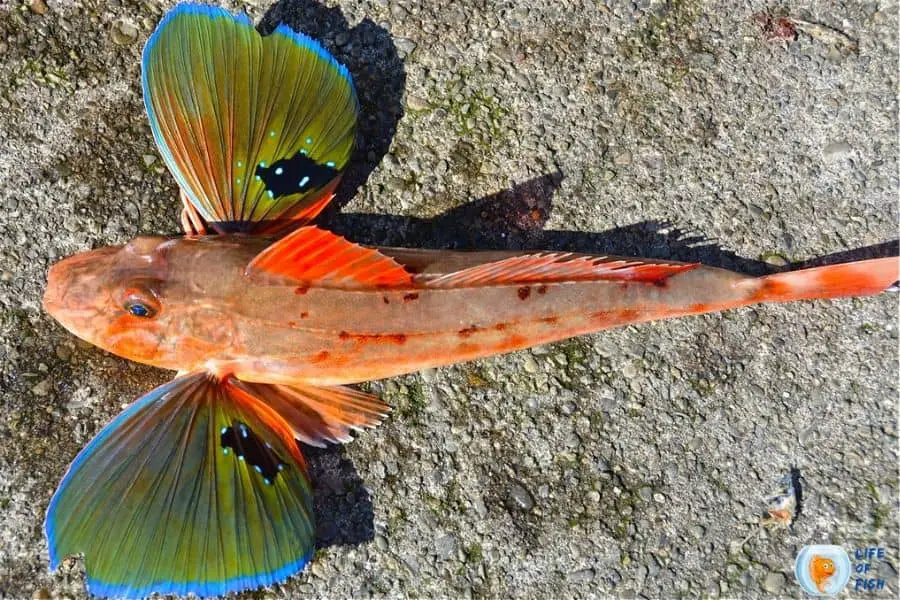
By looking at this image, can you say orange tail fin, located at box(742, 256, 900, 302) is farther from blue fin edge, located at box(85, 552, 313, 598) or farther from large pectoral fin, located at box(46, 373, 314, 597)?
blue fin edge, located at box(85, 552, 313, 598)

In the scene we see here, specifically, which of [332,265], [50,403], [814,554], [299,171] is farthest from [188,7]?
[814,554]

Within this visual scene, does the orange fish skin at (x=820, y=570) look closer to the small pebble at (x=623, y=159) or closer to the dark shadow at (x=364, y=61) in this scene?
the small pebble at (x=623, y=159)

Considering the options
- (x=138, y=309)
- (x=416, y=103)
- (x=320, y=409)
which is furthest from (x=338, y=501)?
(x=416, y=103)

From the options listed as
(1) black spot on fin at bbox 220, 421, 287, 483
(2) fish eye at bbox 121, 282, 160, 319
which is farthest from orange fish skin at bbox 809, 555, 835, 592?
(2) fish eye at bbox 121, 282, 160, 319

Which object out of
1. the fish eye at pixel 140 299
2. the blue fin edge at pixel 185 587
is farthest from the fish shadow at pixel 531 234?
the blue fin edge at pixel 185 587

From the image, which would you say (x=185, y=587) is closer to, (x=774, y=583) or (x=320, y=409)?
(x=320, y=409)

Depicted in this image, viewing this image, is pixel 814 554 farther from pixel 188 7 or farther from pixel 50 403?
pixel 188 7
